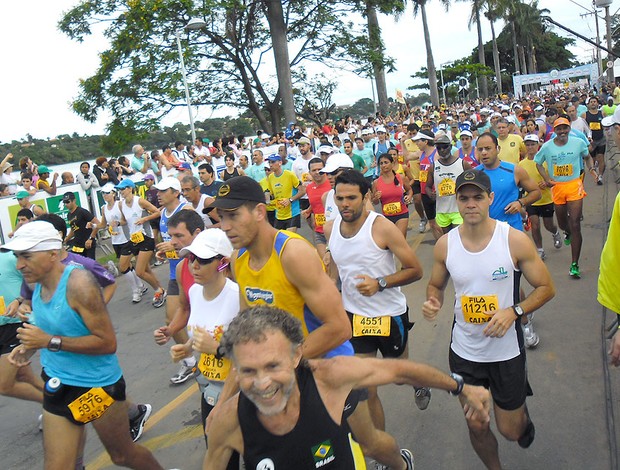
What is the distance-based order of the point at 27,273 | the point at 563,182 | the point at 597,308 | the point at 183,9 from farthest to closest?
1. the point at 183,9
2. the point at 563,182
3. the point at 597,308
4. the point at 27,273

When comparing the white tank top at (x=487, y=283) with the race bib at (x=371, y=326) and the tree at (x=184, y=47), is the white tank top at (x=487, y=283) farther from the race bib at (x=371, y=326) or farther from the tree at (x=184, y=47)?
the tree at (x=184, y=47)

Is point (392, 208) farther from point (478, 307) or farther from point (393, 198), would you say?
point (478, 307)

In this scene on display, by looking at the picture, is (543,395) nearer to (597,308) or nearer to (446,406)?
(446,406)

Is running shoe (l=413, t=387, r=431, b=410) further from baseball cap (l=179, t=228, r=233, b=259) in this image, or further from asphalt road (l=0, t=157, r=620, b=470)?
baseball cap (l=179, t=228, r=233, b=259)

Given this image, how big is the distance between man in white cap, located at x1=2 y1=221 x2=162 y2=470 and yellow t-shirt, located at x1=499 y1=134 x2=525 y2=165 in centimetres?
714

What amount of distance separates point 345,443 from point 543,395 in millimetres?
2939

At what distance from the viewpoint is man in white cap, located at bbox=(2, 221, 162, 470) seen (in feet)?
10.6

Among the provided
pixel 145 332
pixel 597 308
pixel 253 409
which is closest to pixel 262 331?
pixel 253 409

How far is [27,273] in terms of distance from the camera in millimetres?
3281

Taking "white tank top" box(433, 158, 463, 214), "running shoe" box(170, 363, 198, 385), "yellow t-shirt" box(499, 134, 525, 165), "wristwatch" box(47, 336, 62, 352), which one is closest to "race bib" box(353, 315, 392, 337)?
"wristwatch" box(47, 336, 62, 352)

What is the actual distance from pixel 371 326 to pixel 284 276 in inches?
52.0

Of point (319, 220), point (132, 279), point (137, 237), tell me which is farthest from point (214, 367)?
point (132, 279)

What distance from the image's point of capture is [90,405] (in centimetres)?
331

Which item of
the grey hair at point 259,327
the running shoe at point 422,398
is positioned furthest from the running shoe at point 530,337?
the grey hair at point 259,327
